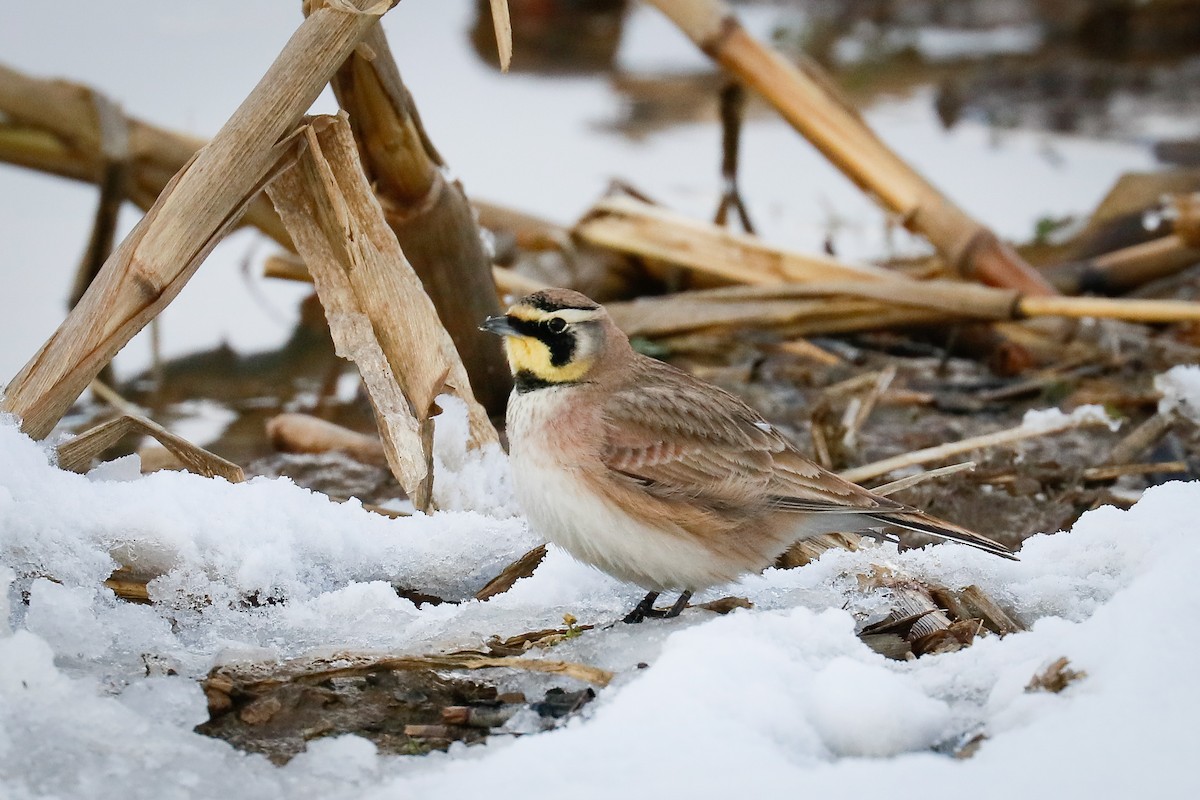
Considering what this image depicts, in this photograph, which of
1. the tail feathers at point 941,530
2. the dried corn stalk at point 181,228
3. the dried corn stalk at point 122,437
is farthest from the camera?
the tail feathers at point 941,530

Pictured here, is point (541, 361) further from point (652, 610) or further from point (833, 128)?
point (833, 128)

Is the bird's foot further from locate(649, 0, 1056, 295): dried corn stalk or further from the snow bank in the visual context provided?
locate(649, 0, 1056, 295): dried corn stalk

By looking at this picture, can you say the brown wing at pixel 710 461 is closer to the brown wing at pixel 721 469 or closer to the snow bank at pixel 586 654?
the brown wing at pixel 721 469

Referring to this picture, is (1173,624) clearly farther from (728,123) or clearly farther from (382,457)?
(728,123)

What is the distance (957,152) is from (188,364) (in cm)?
569

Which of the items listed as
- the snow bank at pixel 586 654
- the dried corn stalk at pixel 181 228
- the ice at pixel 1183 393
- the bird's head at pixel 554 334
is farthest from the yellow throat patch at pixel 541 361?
the ice at pixel 1183 393

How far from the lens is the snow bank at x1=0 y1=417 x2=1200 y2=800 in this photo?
7.71 feet

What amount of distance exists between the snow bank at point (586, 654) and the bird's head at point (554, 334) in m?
0.47

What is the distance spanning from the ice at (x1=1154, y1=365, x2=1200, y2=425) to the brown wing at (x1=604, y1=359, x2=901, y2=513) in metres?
1.94

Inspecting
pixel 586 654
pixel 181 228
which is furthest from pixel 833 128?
pixel 586 654

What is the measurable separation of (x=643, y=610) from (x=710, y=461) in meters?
0.44

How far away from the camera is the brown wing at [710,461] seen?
3562 millimetres

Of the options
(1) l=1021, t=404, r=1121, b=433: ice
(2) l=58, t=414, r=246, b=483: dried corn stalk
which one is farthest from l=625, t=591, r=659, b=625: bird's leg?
(1) l=1021, t=404, r=1121, b=433: ice

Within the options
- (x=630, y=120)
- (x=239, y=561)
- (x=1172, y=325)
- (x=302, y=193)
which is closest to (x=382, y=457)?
(x=302, y=193)
